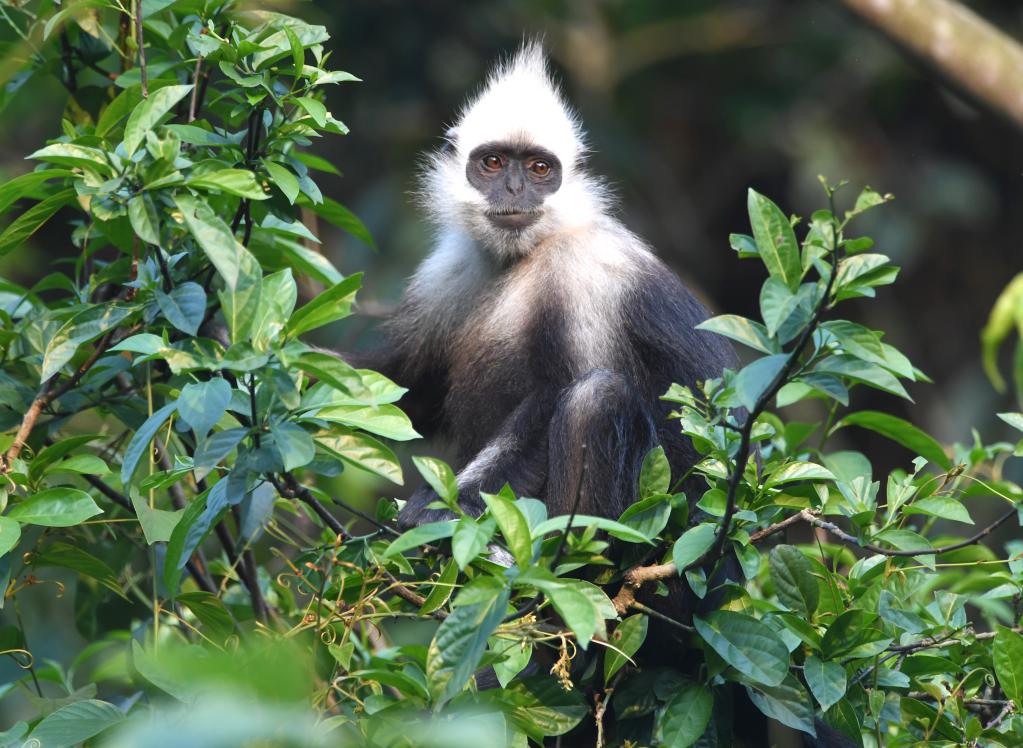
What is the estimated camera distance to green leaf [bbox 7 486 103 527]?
2.67 metres

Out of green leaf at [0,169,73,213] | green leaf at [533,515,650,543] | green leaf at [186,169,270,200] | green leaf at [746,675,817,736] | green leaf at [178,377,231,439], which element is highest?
green leaf at [0,169,73,213]

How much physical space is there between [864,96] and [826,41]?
0.59 meters

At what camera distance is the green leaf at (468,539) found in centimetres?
214

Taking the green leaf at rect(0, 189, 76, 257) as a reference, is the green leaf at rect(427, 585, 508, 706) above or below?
below

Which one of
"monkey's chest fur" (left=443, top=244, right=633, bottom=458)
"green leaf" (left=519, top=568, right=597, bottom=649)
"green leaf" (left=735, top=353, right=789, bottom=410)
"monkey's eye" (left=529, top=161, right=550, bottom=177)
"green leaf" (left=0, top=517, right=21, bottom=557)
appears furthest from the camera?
"monkey's eye" (left=529, top=161, right=550, bottom=177)

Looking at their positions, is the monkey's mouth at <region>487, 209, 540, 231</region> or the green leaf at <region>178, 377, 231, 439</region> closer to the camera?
the green leaf at <region>178, 377, 231, 439</region>

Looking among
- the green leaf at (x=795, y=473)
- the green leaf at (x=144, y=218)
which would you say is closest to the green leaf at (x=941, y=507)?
the green leaf at (x=795, y=473)

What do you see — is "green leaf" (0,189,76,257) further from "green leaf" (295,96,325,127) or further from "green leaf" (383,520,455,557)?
"green leaf" (383,520,455,557)

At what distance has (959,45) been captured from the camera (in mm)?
5156

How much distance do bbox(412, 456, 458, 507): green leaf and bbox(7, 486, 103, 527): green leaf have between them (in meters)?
0.75

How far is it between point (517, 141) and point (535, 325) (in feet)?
3.08

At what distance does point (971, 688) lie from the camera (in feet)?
10.2

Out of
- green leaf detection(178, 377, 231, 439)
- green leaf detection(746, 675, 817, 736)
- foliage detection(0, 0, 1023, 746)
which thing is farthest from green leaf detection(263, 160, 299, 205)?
green leaf detection(746, 675, 817, 736)

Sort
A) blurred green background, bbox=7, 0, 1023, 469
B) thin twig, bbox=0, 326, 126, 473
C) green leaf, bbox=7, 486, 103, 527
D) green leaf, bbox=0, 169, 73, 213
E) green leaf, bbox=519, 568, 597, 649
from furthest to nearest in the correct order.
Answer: blurred green background, bbox=7, 0, 1023, 469
thin twig, bbox=0, 326, 126, 473
green leaf, bbox=0, 169, 73, 213
green leaf, bbox=7, 486, 103, 527
green leaf, bbox=519, 568, 597, 649
